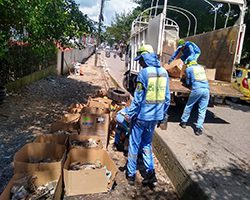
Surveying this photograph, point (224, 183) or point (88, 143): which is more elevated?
point (88, 143)

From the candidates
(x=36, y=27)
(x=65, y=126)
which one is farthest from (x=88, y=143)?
(x=36, y=27)

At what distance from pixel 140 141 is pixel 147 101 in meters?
0.62

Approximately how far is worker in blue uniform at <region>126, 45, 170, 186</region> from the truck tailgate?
2424 millimetres

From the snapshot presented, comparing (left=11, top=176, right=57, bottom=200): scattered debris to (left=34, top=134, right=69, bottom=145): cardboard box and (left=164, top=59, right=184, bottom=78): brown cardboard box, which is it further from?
(left=164, top=59, right=184, bottom=78): brown cardboard box

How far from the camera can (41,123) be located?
6.04 m

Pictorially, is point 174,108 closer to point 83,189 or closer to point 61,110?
point 61,110

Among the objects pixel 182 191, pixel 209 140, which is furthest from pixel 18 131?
pixel 209 140

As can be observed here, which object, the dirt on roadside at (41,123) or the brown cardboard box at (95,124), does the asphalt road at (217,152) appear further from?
the brown cardboard box at (95,124)

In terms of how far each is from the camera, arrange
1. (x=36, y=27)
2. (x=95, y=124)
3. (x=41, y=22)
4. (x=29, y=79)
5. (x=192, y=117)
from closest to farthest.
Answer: (x=95, y=124), (x=36, y=27), (x=41, y=22), (x=192, y=117), (x=29, y=79)

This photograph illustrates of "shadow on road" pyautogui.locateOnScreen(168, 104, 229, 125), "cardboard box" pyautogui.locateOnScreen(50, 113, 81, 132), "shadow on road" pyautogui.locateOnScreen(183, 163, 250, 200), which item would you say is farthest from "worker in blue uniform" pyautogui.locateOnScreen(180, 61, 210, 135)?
"cardboard box" pyautogui.locateOnScreen(50, 113, 81, 132)

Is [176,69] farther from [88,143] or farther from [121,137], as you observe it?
[88,143]

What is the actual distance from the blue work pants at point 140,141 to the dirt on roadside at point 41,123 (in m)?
0.30

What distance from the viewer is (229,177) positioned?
3715 mm

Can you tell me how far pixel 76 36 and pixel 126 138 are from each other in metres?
4.19
